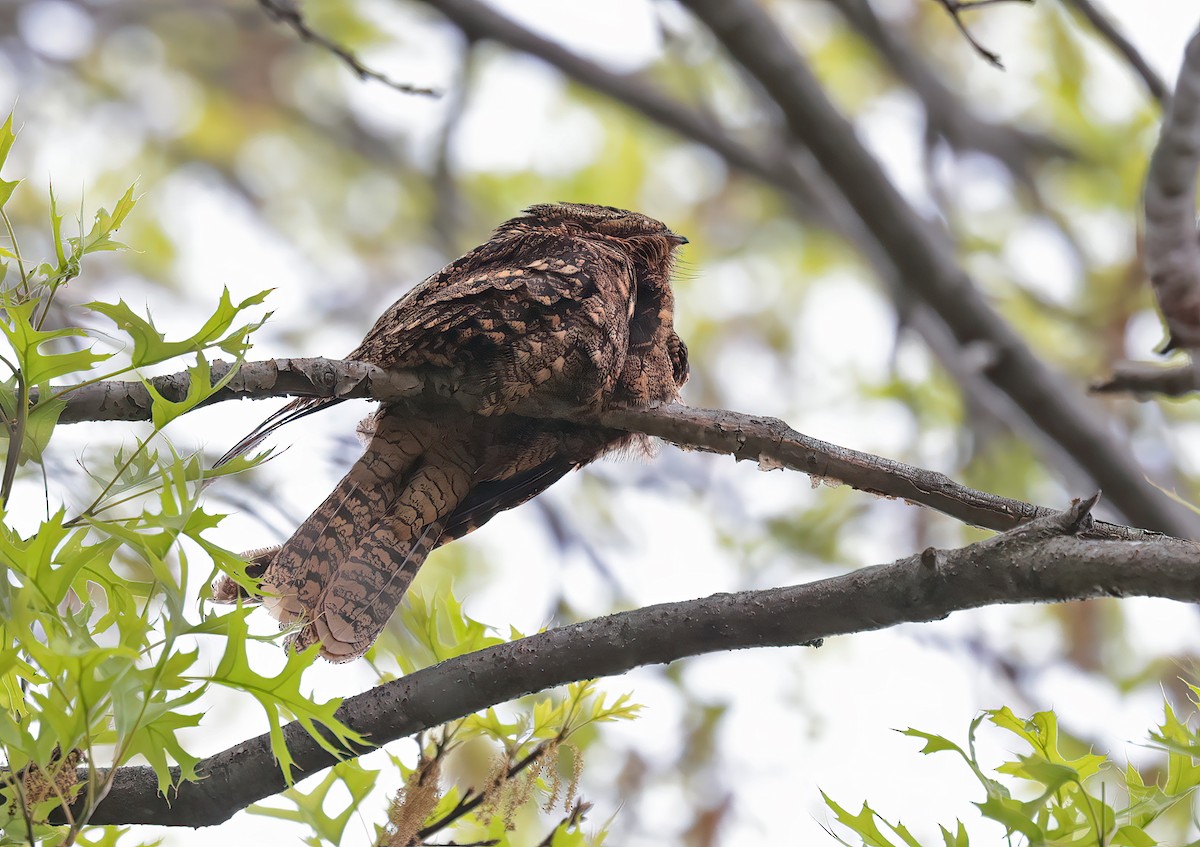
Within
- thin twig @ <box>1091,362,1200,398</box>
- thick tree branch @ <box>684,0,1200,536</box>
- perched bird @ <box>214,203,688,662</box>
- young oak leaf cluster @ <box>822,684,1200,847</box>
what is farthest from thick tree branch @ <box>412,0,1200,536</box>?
young oak leaf cluster @ <box>822,684,1200,847</box>

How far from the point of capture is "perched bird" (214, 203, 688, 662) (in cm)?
264

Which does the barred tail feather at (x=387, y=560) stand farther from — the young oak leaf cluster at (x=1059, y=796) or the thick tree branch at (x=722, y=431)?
the young oak leaf cluster at (x=1059, y=796)

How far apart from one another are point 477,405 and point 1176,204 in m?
1.92

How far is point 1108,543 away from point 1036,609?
5.91 metres

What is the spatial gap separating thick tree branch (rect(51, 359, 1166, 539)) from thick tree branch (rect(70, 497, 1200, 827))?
147mm

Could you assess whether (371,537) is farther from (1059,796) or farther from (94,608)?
(1059,796)

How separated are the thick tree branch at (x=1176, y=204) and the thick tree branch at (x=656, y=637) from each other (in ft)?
4.52

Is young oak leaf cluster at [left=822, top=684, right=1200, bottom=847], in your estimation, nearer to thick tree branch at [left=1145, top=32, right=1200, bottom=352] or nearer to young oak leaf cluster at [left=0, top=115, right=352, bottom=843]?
young oak leaf cluster at [left=0, top=115, right=352, bottom=843]

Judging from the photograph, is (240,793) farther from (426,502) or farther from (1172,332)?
(1172,332)

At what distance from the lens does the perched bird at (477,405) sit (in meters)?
2.64

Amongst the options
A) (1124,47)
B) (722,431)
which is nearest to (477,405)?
(722,431)

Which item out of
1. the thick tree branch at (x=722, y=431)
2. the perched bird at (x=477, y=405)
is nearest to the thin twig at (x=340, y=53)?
the perched bird at (x=477, y=405)

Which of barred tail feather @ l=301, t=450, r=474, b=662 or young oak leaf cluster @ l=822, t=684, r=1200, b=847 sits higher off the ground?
barred tail feather @ l=301, t=450, r=474, b=662

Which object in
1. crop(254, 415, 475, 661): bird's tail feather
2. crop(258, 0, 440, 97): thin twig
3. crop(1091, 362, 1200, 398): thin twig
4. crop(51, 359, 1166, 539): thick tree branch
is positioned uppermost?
crop(258, 0, 440, 97): thin twig
